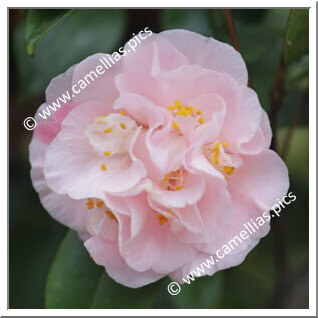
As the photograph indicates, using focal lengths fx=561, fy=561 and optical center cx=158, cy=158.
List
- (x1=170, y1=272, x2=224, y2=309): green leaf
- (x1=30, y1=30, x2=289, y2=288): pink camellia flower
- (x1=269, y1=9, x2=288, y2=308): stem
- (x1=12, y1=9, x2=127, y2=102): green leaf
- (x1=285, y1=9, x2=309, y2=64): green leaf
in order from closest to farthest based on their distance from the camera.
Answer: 1. (x1=30, y1=30, x2=289, y2=288): pink camellia flower
2. (x1=285, y1=9, x2=309, y2=64): green leaf
3. (x1=269, y1=9, x2=288, y2=308): stem
4. (x1=170, y1=272, x2=224, y2=309): green leaf
5. (x1=12, y1=9, x2=127, y2=102): green leaf

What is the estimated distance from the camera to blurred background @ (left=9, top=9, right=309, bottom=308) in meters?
1.06

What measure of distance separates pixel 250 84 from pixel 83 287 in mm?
468

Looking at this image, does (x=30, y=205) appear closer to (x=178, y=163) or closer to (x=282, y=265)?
(x=282, y=265)

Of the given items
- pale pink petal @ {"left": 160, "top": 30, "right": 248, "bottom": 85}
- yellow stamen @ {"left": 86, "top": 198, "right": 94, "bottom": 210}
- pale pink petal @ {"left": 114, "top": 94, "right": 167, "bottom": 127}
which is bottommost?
yellow stamen @ {"left": 86, "top": 198, "right": 94, "bottom": 210}

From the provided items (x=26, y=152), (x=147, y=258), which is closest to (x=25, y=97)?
(x=26, y=152)

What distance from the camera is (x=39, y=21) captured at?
0.89m

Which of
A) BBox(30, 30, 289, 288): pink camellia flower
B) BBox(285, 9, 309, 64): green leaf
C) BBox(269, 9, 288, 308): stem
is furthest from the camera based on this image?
BBox(269, 9, 288, 308): stem

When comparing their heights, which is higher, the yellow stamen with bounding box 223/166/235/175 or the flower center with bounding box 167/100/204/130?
the flower center with bounding box 167/100/204/130

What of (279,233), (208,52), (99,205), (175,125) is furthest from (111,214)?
(279,233)

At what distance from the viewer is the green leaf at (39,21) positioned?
87 cm

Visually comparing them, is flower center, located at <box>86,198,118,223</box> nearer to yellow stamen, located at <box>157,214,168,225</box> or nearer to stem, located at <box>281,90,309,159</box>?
yellow stamen, located at <box>157,214,168,225</box>

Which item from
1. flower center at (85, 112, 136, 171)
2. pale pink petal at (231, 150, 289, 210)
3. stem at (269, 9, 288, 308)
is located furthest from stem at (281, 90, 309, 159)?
flower center at (85, 112, 136, 171)

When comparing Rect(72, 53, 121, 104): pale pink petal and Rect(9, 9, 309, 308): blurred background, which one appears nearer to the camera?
Rect(72, 53, 121, 104): pale pink petal
